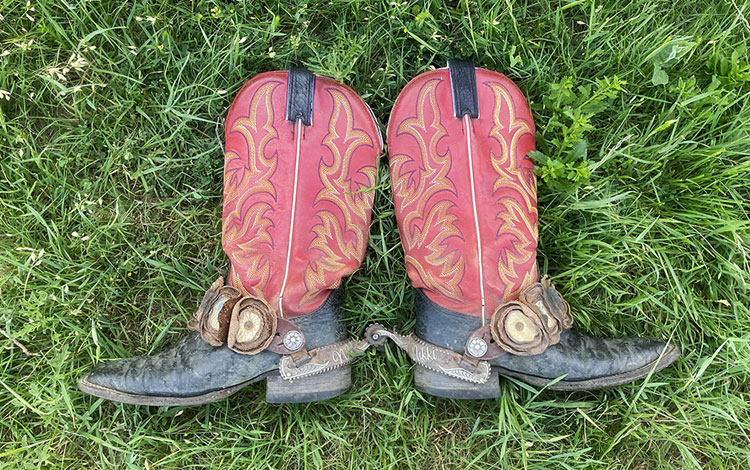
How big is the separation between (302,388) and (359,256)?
485 millimetres

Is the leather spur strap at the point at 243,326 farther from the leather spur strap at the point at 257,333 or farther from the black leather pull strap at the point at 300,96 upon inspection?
the black leather pull strap at the point at 300,96

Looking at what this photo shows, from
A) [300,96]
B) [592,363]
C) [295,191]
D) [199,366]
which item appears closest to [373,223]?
[295,191]

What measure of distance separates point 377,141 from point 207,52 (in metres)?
0.72

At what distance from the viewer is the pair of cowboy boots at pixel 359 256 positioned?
1735 millimetres

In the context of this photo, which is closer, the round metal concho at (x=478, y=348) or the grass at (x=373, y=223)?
the round metal concho at (x=478, y=348)

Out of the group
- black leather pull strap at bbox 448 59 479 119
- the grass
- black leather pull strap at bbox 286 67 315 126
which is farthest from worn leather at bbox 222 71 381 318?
black leather pull strap at bbox 448 59 479 119

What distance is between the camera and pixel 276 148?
1810 millimetres

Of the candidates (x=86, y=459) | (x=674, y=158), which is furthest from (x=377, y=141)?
(x=86, y=459)

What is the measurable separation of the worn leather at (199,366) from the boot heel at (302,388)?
2.4 inches

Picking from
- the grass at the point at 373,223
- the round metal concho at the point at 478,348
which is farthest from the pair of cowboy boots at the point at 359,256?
the grass at the point at 373,223

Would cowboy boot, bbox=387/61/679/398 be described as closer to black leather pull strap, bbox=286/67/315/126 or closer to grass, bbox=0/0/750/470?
grass, bbox=0/0/750/470

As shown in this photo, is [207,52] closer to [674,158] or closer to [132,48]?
[132,48]

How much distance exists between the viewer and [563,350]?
1788 millimetres

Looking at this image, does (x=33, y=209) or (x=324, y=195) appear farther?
(x=33, y=209)
